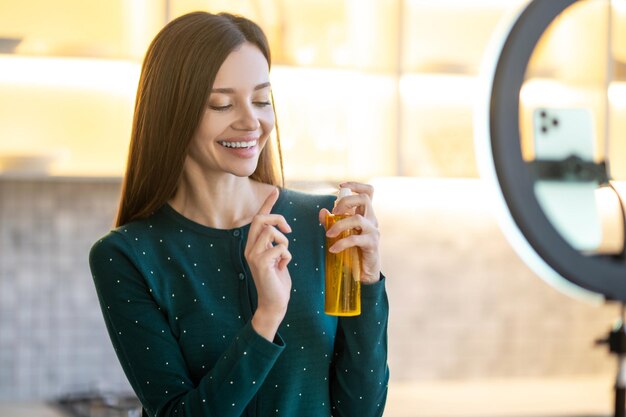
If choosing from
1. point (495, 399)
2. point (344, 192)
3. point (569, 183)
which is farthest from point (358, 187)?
point (495, 399)

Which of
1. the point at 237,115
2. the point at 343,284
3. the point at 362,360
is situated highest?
the point at 237,115

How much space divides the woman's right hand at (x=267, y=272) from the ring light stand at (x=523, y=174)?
0.65 metres

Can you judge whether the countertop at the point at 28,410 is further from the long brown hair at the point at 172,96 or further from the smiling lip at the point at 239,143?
the smiling lip at the point at 239,143

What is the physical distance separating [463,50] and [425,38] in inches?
6.5

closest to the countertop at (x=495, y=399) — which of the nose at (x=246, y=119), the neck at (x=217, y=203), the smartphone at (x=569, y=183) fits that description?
the neck at (x=217, y=203)

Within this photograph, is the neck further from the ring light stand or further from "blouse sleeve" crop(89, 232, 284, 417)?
the ring light stand

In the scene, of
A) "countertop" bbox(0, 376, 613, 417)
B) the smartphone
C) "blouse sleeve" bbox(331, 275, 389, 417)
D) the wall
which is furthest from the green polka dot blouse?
the wall

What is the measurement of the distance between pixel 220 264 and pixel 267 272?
0.19m

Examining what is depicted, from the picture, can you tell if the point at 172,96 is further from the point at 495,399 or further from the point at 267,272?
the point at 495,399

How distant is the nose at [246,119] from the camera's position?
Result: 1.12 metres

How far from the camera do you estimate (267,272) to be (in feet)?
3.63

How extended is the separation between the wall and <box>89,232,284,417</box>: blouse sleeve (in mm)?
2029

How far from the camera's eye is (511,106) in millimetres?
464

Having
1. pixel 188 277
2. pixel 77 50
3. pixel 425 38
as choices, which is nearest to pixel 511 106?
pixel 188 277
